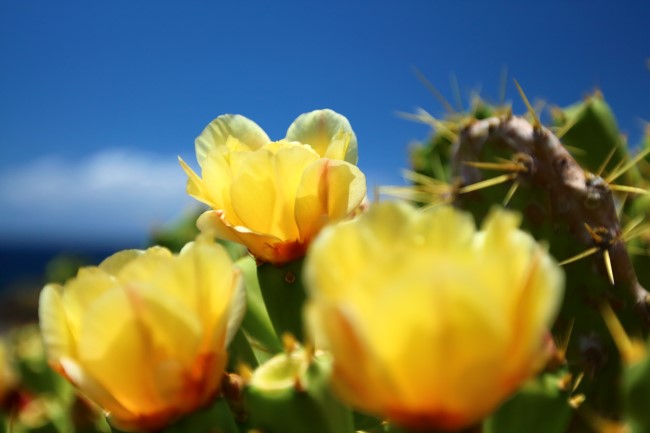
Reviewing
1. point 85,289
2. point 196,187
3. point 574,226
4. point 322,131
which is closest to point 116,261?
point 85,289

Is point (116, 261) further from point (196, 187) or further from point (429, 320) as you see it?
point (429, 320)

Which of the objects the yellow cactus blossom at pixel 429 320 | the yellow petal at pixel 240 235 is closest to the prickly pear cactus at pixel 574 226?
the yellow petal at pixel 240 235

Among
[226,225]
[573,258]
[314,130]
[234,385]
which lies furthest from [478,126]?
[234,385]

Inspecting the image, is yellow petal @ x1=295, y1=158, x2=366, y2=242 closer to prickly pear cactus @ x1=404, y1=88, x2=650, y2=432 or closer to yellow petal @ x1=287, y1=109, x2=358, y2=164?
yellow petal @ x1=287, y1=109, x2=358, y2=164

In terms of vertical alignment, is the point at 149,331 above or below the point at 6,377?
above

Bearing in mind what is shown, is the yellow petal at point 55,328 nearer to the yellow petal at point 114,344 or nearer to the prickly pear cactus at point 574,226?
the yellow petal at point 114,344

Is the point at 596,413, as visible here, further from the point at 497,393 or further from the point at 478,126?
the point at 497,393
